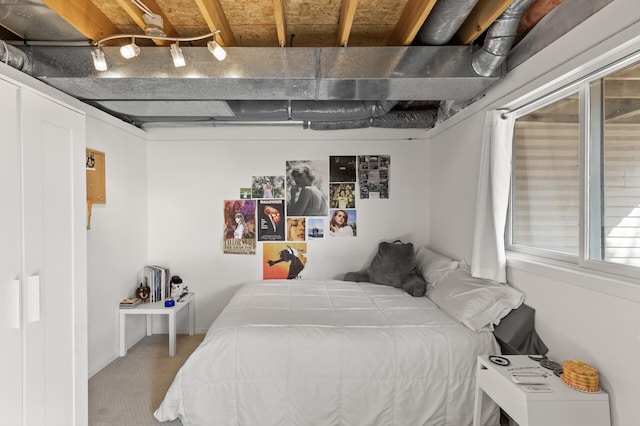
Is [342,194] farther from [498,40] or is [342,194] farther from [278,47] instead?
[498,40]

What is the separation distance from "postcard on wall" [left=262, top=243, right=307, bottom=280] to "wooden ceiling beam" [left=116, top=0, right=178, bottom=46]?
7.66 feet

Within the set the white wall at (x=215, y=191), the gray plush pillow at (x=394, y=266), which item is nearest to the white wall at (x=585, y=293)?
the gray plush pillow at (x=394, y=266)

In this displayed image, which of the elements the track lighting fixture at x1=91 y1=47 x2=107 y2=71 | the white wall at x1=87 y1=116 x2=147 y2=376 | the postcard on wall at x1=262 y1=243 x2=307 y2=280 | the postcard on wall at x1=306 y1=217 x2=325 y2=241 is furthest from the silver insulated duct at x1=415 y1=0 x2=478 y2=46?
the white wall at x1=87 y1=116 x2=147 y2=376

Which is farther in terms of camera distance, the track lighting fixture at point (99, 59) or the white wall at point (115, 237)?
the white wall at point (115, 237)

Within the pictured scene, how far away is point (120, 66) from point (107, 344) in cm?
245

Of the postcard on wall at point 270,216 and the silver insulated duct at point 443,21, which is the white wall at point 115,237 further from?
the silver insulated duct at point 443,21

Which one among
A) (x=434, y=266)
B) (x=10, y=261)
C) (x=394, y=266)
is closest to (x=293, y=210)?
(x=394, y=266)

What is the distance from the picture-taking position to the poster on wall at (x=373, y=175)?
157 inches

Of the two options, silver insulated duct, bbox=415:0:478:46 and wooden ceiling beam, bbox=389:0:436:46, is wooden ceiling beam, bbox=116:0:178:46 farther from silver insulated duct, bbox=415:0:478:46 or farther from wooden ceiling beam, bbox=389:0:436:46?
silver insulated duct, bbox=415:0:478:46

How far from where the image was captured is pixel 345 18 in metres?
1.89

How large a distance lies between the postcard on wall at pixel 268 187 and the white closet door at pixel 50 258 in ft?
6.56

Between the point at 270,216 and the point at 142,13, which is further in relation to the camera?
the point at 270,216

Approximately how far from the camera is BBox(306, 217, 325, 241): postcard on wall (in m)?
3.97

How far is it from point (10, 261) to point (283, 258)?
2608mm
